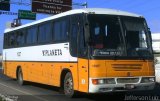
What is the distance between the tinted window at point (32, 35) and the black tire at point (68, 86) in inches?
178

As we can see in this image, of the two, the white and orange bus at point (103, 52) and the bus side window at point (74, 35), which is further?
the bus side window at point (74, 35)

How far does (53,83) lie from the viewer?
16.8m

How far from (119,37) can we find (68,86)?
2782 mm

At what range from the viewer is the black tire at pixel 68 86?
1503 cm

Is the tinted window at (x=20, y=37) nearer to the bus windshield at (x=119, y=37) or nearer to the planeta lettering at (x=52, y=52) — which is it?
the planeta lettering at (x=52, y=52)

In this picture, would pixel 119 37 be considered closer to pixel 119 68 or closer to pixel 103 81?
pixel 119 68

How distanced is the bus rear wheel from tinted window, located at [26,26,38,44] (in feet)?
14.8

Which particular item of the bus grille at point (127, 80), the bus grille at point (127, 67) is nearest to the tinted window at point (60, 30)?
the bus grille at point (127, 67)

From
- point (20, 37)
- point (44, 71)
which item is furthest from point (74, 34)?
point (20, 37)

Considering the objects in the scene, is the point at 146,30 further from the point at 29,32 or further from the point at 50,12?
the point at 50,12

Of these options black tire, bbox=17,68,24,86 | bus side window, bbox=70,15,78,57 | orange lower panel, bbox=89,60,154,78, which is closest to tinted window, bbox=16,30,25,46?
black tire, bbox=17,68,24,86

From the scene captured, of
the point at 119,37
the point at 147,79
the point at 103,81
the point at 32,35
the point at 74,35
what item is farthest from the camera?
the point at 32,35

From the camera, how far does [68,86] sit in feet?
50.1

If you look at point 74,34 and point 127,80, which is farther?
point 74,34
